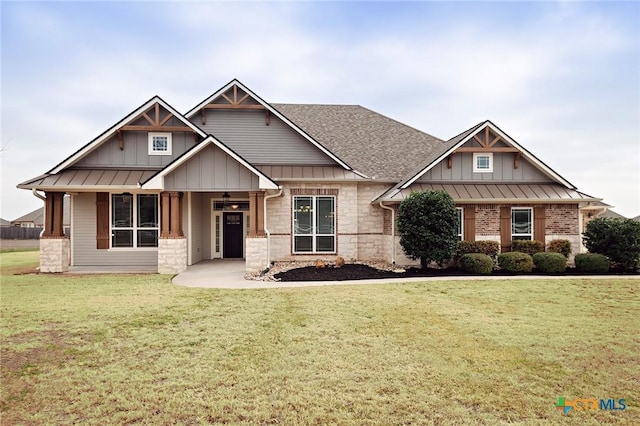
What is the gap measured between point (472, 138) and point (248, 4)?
10190mm

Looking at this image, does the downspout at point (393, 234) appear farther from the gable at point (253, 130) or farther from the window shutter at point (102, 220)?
the window shutter at point (102, 220)

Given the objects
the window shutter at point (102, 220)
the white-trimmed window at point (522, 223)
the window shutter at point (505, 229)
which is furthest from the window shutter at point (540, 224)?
the window shutter at point (102, 220)

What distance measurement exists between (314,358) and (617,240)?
1432 cm

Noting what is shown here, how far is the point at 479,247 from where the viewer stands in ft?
49.0

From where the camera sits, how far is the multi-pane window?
50.2ft

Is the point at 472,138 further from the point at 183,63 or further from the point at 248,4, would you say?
the point at 183,63

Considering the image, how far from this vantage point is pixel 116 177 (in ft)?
47.9

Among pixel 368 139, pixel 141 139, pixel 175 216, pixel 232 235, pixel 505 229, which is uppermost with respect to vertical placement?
pixel 368 139

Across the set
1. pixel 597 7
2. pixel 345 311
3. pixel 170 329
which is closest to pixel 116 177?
pixel 170 329

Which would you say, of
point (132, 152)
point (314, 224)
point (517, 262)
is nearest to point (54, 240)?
point (132, 152)

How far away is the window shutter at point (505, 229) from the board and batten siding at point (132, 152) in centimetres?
1289

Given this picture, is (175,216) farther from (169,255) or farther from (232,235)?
(232,235)

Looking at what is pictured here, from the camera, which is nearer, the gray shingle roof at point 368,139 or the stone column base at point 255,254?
the stone column base at point 255,254

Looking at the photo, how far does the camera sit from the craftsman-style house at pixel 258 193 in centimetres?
1387
